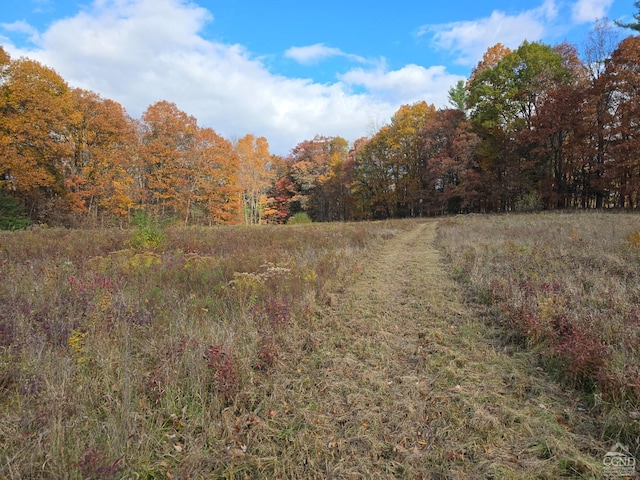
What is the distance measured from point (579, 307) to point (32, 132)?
3246 centimetres

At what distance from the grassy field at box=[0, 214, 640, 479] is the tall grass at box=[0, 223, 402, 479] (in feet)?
0.07

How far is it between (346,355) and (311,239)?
938 centimetres

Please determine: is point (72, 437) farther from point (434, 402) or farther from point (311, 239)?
point (311, 239)

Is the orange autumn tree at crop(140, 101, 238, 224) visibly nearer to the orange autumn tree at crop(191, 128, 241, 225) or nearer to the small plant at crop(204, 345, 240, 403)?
the orange autumn tree at crop(191, 128, 241, 225)

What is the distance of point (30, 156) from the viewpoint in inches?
843

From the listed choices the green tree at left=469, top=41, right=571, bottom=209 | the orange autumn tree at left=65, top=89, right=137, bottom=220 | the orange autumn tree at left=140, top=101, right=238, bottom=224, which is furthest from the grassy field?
the green tree at left=469, top=41, right=571, bottom=209

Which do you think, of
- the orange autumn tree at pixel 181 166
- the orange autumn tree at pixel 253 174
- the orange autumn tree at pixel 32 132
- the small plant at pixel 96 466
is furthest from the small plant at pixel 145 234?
the orange autumn tree at pixel 253 174

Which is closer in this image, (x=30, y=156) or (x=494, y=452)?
(x=494, y=452)

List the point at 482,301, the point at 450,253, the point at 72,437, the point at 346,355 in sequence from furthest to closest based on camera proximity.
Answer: the point at 450,253 → the point at 482,301 → the point at 346,355 → the point at 72,437

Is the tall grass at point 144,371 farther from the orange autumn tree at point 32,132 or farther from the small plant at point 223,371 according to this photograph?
the orange autumn tree at point 32,132

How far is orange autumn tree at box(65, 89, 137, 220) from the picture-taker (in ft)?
81.8

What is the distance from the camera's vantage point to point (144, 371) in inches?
127

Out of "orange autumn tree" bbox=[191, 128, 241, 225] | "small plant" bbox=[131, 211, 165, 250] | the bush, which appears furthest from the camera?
"orange autumn tree" bbox=[191, 128, 241, 225]

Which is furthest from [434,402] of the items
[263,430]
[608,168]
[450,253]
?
[608,168]
